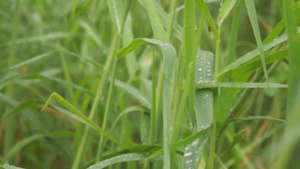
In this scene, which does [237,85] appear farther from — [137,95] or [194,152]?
[137,95]

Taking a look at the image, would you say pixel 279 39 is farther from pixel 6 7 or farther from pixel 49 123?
pixel 6 7

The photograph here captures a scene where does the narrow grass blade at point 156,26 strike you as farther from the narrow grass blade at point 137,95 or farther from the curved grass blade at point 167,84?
the narrow grass blade at point 137,95

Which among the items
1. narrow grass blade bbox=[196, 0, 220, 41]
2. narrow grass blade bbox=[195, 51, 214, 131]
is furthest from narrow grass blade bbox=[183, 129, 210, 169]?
narrow grass blade bbox=[196, 0, 220, 41]

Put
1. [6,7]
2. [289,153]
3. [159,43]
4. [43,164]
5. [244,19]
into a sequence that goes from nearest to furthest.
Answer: [289,153], [159,43], [43,164], [6,7], [244,19]

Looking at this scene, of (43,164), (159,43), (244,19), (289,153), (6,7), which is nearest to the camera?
(289,153)

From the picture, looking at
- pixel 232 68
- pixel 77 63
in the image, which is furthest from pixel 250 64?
pixel 77 63

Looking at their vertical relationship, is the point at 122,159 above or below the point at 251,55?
below

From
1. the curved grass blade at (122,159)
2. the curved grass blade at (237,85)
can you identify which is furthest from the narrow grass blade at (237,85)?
the curved grass blade at (122,159)

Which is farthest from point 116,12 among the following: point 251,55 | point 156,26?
point 251,55

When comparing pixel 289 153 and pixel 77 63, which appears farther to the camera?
pixel 77 63

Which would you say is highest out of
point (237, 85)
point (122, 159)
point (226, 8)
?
point (226, 8)

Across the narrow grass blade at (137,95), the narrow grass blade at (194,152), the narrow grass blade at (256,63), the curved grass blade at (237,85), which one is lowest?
the narrow grass blade at (194,152)
